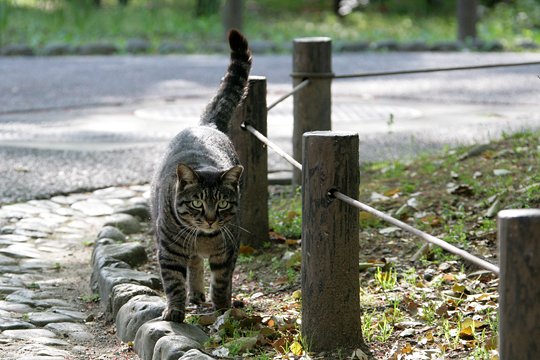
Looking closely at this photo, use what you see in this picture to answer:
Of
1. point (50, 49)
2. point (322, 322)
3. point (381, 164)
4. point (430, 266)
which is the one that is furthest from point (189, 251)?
point (50, 49)

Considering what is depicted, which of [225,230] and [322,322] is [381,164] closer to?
[225,230]

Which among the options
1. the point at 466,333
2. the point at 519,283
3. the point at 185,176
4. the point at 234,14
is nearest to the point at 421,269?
the point at 466,333

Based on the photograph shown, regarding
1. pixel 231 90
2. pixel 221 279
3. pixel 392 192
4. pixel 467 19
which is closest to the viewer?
pixel 221 279

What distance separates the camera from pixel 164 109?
1040cm

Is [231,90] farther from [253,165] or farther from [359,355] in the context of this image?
[359,355]

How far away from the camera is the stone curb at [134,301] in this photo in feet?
13.2

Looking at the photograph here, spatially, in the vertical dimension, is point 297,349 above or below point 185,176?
below

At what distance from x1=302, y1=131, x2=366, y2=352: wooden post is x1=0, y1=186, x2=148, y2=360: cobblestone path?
0.97 meters

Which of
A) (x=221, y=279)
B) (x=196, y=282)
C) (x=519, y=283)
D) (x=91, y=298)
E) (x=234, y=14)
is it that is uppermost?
(x=234, y=14)

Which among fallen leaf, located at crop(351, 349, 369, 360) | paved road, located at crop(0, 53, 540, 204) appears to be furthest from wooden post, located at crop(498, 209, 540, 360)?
paved road, located at crop(0, 53, 540, 204)

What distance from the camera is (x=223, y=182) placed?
177 inches

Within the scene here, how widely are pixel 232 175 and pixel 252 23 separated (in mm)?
16625

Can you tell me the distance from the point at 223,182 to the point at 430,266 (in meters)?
1.28

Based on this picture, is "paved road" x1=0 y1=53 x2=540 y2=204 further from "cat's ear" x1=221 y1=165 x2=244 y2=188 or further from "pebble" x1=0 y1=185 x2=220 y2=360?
"cat's ear" x1=221 y1=165 x2=244 y2=188
